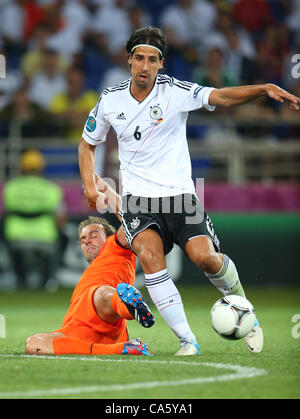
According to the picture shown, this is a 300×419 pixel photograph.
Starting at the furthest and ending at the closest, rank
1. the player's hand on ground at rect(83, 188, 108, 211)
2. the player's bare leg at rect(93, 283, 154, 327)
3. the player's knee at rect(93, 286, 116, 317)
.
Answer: the player's hand on ground at rect(83, 188, 108, 211) < the player's knee at rect(93, 286, 116, 317) < the player's bare leg at rect(93, 283, 154, 327)

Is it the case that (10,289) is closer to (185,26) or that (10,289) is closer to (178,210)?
(185,26)

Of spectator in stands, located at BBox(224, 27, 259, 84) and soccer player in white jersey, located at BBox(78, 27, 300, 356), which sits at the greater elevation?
spectator in stands, located at BBox(224, 27, 259, 84)

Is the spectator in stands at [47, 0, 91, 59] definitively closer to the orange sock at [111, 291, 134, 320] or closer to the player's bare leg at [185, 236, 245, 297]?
the player's bare leg at [185, 236, 245, 297]

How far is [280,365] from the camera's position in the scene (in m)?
5.35

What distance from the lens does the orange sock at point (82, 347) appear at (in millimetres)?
5895

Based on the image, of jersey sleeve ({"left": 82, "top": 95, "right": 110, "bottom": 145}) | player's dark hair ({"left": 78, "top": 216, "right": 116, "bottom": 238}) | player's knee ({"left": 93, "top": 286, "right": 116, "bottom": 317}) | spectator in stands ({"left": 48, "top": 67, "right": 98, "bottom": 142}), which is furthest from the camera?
spectator in stands ({"left": 48, "top": 67, "right": 98, "bottom": 142})

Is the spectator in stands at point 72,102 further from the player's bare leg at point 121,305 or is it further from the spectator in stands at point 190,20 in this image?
A: the player's bare leg at point 121,305

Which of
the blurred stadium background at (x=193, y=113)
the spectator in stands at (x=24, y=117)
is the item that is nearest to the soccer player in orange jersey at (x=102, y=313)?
the blurred stadium background at (x=193, y=113)

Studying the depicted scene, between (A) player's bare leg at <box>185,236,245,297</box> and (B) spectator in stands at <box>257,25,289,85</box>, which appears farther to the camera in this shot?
(B) spectator in stands at <box>257,25,289,85</box>

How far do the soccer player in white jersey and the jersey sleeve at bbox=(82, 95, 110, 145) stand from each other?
1cm

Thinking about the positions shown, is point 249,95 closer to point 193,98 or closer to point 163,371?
point 193,98

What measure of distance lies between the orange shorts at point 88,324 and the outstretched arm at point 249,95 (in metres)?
1.58

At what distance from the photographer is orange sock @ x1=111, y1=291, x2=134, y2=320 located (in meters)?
5.57

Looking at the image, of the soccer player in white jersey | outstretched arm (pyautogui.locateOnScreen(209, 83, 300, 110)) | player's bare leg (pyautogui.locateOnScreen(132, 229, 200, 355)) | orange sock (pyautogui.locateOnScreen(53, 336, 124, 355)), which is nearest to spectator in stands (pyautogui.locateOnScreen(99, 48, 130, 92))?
the soccer player in white jersey
